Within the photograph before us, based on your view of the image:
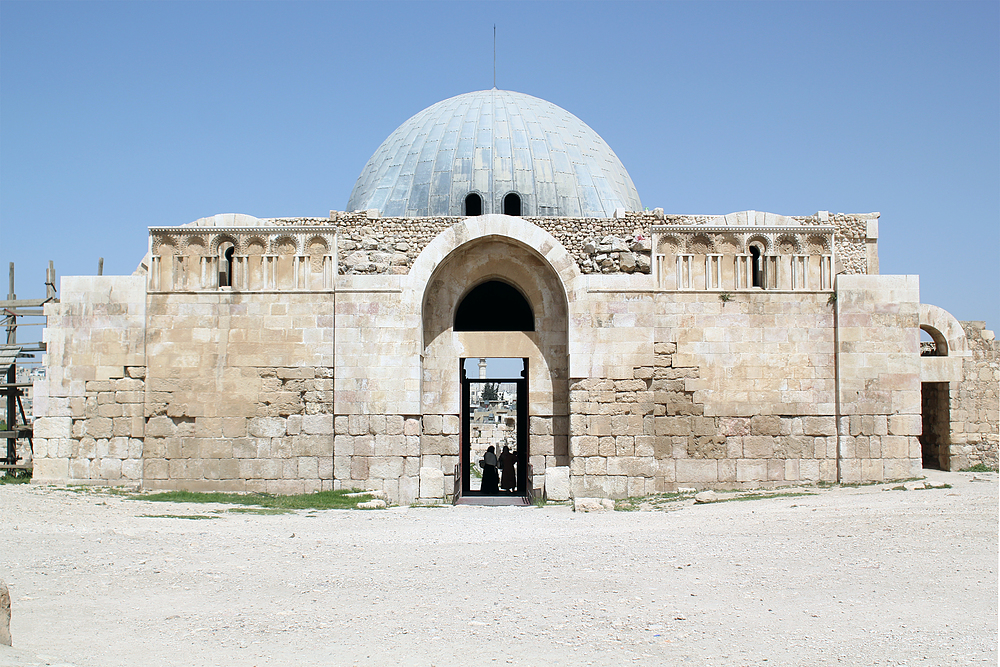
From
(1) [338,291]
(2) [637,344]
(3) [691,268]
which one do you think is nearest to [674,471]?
(2) [637,344]

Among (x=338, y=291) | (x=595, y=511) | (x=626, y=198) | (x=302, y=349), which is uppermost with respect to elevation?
(x=626, y=198)

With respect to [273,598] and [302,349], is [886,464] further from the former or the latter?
[273,598]

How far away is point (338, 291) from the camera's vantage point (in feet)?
42.9

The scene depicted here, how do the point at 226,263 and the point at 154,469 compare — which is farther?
the point at 226,263

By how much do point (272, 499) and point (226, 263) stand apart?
396cm

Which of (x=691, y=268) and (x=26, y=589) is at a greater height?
(x=691, y=268)

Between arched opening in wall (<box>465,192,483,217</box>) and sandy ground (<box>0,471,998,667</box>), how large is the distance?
8292 mm

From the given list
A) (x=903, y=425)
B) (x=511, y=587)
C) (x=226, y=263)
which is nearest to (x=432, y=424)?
(x=226, y=263)

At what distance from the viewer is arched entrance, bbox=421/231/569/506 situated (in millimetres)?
13562

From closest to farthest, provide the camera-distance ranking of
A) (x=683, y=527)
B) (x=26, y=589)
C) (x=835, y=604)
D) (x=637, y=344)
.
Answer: (x=835, y=604) < (x=26, y=589) < (x=683, y=527) < (x=637, y=344)

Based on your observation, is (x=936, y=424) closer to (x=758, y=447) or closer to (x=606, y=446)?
(x=758, y=447)

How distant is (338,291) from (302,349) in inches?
42.1

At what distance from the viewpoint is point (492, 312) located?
17.6m

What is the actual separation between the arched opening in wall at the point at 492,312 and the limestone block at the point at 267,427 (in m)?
5.08
